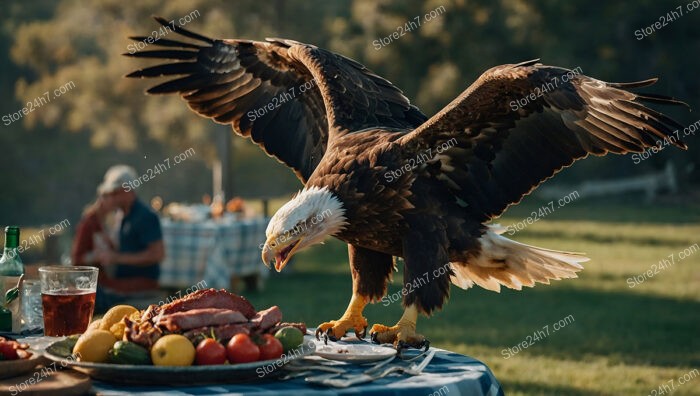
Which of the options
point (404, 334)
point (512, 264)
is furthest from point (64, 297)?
point (512, 264)

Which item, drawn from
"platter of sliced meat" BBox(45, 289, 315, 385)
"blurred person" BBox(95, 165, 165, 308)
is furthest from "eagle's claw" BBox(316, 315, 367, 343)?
"blurred person" BBox(95, 165, 165, 308)

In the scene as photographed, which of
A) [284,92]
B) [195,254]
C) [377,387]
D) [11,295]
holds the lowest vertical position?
[377,387]

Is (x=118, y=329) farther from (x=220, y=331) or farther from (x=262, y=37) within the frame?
(x=262, y=37)

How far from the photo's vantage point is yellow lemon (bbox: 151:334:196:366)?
278 centimetres

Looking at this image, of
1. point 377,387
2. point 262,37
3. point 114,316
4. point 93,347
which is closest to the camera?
point 377,387

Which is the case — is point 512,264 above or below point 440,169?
below

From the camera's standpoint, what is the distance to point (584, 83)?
162 inches

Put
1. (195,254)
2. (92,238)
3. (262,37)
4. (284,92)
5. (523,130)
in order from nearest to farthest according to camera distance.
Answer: (523,130) → (284,92) → (92,238) → (195,254) → (262,37)

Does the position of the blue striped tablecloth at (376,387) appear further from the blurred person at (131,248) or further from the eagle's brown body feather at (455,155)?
the blurred person at (131,248)

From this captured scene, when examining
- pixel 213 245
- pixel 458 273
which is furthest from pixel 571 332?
pixel 458 273

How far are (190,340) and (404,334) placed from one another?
99 centimetres

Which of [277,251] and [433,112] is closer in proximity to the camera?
[277,251]

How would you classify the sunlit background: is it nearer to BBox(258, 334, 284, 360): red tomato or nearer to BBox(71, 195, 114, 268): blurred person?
BBox(71, 195, 114, 268): blurred person

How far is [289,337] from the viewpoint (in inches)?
119
